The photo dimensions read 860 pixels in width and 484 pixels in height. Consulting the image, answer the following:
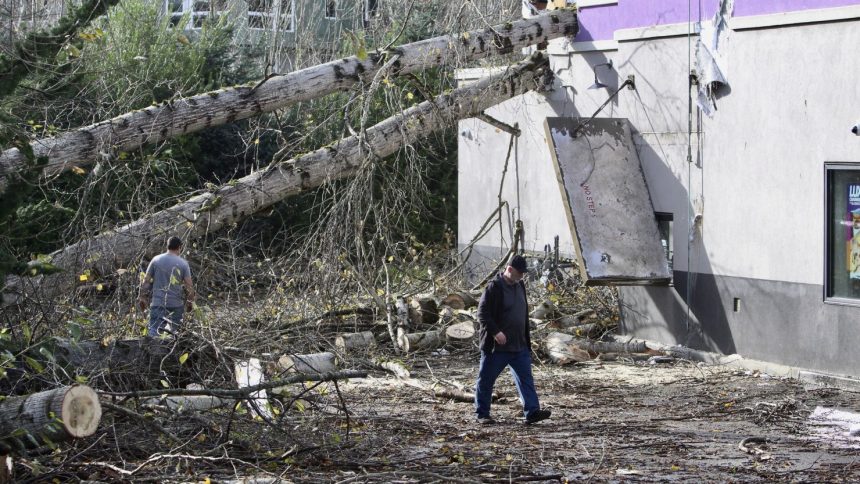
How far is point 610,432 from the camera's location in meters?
9.91

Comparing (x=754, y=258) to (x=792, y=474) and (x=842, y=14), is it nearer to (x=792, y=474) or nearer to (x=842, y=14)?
(x=842, y=14)

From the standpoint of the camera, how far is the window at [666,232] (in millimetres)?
15055

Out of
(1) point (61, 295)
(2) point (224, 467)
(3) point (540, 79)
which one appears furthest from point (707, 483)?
(3) point (540, 79)

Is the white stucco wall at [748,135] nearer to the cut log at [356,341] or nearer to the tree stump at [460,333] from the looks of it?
the tree stump at [460,333]

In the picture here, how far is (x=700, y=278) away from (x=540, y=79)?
4658mm

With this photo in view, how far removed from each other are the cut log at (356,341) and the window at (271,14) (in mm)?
16891

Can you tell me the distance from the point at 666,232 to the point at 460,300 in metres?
3.14

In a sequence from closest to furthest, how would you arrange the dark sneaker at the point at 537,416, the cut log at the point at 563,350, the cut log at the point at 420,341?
the dark sneaker at the point at 537,416 < the cut log at the point at 563,350 < the cut log at the point at 420,341

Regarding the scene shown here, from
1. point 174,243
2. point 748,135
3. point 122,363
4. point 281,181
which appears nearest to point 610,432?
point 122,363

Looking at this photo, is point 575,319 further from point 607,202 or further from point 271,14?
point 271,14

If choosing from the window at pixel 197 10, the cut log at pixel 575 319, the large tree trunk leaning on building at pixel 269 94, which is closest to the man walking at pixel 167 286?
the large tree trunk leaning on building at pixel 269 94

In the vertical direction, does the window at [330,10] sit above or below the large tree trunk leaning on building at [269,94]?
above

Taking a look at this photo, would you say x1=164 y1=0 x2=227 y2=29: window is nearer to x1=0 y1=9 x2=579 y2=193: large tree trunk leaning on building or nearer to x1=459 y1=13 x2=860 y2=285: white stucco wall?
x1=0 y1=9 x2=579 y2=193: large tree trunk leaning on building

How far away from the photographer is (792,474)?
26.9 ft
